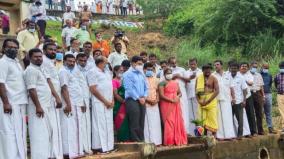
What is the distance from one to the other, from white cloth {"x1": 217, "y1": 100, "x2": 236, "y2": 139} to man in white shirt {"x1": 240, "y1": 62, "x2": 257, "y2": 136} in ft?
2.39

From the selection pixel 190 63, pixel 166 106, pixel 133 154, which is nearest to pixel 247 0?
pixel 190 63

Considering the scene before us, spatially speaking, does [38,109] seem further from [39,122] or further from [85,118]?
[85,118]

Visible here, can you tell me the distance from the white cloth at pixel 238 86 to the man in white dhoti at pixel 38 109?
523 cm

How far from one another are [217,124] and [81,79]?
13.0 ft

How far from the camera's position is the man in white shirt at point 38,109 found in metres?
6.89

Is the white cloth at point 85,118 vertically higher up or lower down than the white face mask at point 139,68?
lower down

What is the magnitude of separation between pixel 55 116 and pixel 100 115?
3.76 feet

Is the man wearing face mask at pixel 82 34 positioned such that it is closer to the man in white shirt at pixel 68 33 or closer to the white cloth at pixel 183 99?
the man in white shirt at pixel 68 33

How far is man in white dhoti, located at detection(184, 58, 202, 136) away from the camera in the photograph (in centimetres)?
1084

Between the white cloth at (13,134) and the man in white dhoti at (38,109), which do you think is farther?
the man in white dhoti at (38,109)

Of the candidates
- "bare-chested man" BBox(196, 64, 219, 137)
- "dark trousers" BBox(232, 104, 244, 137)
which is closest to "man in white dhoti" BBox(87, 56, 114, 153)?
"bare-chested man" BBox(196, 64, 219, 137)

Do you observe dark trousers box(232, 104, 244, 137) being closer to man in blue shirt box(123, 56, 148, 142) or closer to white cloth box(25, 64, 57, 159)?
man in blue shirt box(123, 56, 148, 142)

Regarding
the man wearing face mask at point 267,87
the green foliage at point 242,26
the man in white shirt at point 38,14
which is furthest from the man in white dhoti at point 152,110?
the green foliage at point 242,26

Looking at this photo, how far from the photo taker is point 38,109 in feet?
22.6
